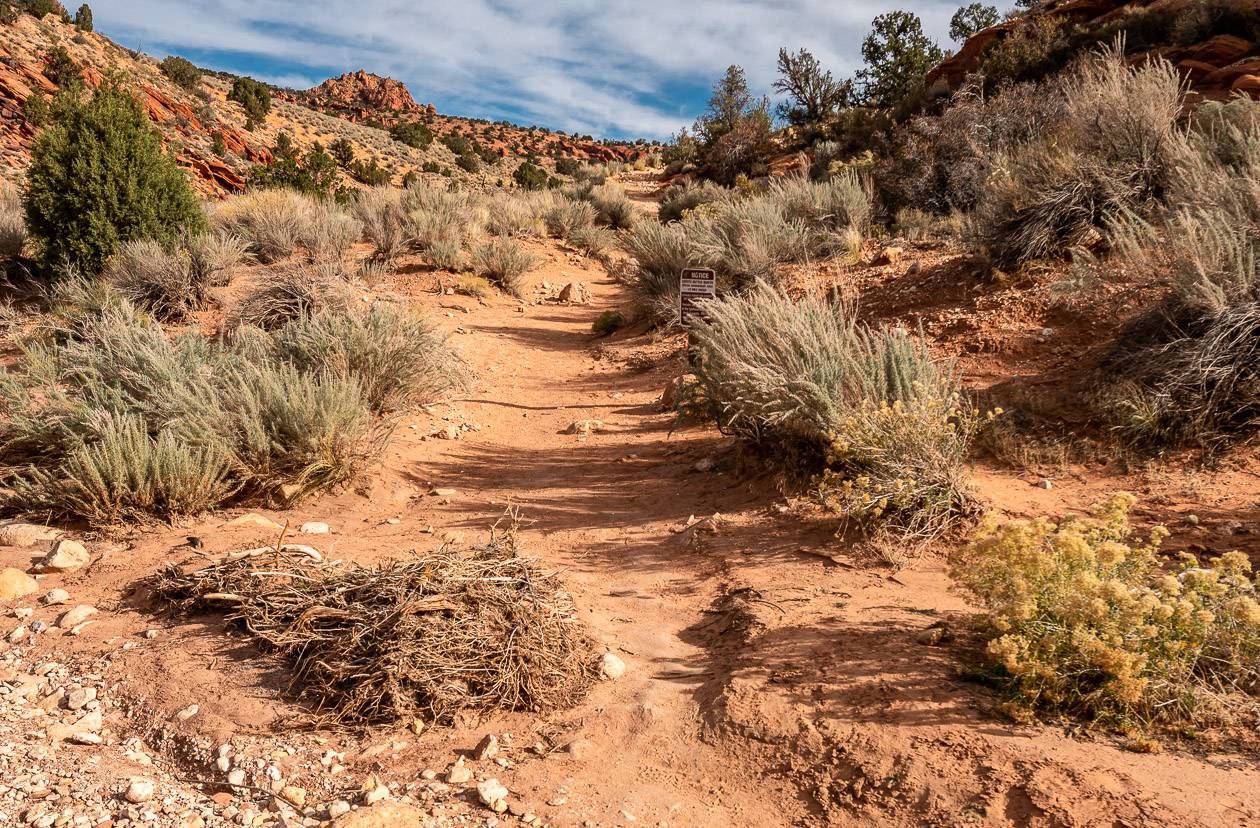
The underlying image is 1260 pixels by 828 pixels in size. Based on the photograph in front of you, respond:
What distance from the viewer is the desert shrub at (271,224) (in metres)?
12.0

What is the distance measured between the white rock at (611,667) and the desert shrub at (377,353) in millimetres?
4135

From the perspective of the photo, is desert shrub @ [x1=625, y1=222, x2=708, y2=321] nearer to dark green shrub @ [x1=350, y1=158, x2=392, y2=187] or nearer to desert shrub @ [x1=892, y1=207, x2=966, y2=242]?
desert shrub @ [x1=892, y1=207, x2=966, y2=242]

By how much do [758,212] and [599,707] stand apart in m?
8.72

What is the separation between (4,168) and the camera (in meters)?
18.3

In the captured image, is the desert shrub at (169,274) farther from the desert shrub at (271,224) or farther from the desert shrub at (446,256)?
the desert shrub at (446,256)

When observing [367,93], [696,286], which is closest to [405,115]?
[367,93]

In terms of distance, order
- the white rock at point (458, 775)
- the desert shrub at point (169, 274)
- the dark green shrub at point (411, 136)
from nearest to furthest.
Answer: the white rock at point (458, 775) < the desert shrub at point (169, 274) < the dark green shrub at point (411, 136)

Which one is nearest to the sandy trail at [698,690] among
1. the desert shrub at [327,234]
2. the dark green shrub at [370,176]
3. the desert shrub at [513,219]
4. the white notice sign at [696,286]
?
the white notice sign at [696,286]

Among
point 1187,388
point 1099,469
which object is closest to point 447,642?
point 1099,469

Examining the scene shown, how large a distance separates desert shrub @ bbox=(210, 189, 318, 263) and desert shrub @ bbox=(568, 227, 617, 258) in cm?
605

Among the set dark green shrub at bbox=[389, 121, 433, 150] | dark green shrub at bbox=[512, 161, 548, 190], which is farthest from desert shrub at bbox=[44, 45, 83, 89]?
dark green shrub at bbox=[389, 121, 433, 150]

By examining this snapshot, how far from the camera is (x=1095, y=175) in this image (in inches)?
273

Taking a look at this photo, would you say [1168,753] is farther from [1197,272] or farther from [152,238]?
[152,238]

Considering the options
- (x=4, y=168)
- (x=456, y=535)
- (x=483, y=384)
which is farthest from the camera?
(x=4, y=168)
